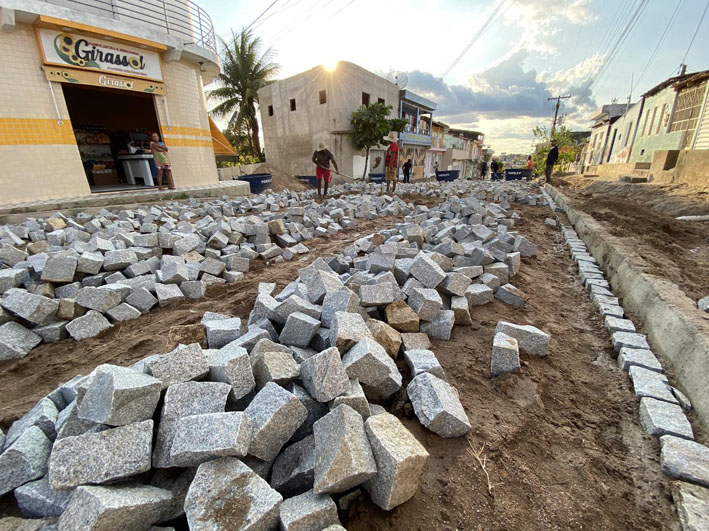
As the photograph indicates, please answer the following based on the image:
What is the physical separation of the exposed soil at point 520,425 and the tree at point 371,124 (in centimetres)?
1557

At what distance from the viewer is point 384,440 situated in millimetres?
1257

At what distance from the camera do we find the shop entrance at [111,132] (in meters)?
11.9

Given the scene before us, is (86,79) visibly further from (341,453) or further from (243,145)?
(243,145)

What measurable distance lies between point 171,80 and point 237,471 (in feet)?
38.7

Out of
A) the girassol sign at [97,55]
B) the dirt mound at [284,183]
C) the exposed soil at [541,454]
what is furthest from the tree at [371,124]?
the exposed soil at [541,454]

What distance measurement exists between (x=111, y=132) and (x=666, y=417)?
1719cm

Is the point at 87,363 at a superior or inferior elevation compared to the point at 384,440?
inferior

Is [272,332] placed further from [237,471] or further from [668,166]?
[668,166]

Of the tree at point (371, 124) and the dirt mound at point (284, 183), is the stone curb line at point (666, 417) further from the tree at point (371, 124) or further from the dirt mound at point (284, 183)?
the tree at point (371, 124)

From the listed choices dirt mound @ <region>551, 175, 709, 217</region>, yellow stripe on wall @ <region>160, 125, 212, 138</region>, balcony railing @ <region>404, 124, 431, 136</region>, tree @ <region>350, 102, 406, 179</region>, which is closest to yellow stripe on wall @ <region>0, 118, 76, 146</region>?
yellow stripe on wall @ <region>160, 125, 212, 138</region>

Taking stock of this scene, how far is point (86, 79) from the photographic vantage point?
809 cm

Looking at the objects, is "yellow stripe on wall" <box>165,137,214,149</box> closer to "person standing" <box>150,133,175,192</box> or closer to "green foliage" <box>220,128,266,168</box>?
"person standing" <box>150,133,175,192</box>

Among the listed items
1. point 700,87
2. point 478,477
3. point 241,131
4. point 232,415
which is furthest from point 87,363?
point 241,131

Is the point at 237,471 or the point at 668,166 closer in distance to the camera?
the point at 237,471
